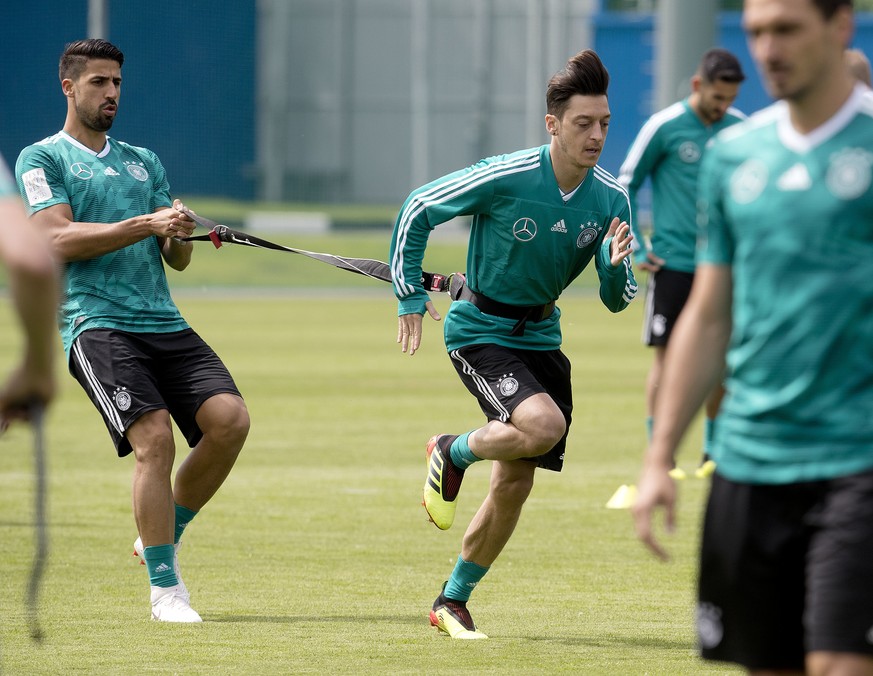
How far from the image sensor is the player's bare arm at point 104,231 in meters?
6.47

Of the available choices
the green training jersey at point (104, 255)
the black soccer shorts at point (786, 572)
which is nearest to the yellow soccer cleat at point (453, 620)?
the green training jersey at point (104, 255)

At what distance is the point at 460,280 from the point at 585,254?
22.3 inches

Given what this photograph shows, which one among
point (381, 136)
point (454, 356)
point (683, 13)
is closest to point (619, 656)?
point (454, 356)

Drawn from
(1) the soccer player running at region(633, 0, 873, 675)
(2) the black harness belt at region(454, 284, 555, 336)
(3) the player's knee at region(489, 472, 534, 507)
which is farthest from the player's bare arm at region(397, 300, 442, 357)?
(1) the soccer player running at region(633, 0, 873, 675)

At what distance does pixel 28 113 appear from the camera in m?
42.3

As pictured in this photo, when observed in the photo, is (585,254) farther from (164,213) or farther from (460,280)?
(164,213)

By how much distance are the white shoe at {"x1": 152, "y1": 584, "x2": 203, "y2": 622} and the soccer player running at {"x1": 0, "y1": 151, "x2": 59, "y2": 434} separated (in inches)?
137

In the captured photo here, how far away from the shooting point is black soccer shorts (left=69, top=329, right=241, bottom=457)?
6590 mm

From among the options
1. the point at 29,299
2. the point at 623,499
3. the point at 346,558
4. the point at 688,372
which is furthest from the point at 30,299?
the point at 623,499

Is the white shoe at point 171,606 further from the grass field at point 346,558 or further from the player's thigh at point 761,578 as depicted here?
the player's thigh at point 761,578

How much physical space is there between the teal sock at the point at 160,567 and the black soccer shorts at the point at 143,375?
0.49 m

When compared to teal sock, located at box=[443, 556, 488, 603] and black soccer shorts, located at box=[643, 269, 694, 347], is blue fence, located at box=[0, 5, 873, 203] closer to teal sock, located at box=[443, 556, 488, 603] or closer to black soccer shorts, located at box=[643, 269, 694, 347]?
black soccer shorts, located at box=[643, 269, 694, 347]

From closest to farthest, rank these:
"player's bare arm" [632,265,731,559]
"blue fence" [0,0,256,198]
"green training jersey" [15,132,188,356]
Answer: "player's bare arm" [632,265,731,559]
"green training jersey" [15,132,188,356]
"blue fence" [0,0,256,198]

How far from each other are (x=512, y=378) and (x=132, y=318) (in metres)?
1.72
